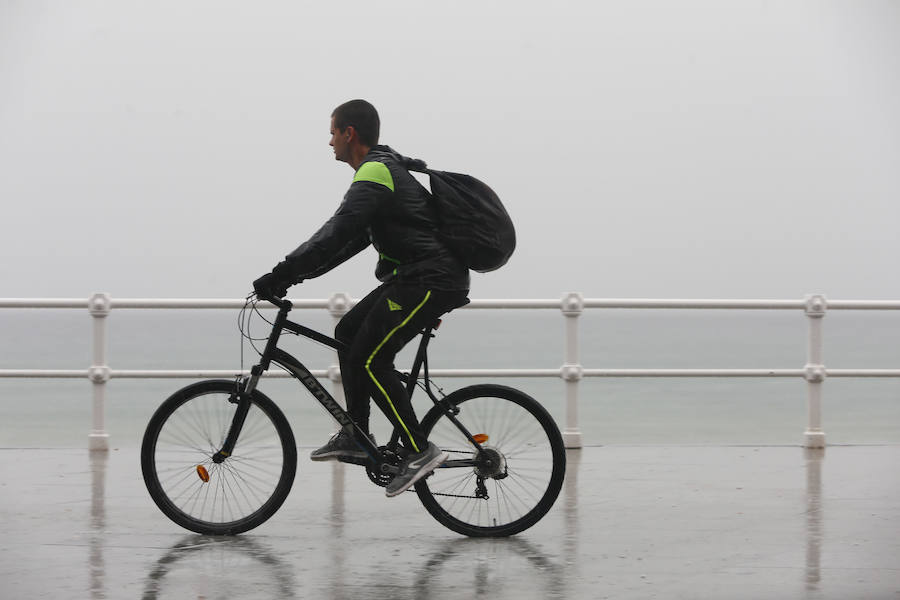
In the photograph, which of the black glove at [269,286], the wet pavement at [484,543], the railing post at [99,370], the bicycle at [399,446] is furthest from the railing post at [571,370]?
the black glove at [269,286]

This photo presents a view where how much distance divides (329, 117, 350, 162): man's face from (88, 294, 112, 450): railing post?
12.9 ft

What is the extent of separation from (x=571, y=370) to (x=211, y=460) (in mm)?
4078

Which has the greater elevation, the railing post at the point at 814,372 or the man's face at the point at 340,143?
the man's face at the point at 340,143

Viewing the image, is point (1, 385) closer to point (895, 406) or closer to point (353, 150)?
point (895, 406)

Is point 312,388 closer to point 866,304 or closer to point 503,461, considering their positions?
point 503,461

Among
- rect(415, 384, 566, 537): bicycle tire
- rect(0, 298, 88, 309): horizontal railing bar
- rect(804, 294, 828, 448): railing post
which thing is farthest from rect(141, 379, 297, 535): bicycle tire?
rect(804, 294, 828, 448): railing post

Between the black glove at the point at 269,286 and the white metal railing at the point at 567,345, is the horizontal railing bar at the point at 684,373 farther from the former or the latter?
the black glove at the point at 269,286

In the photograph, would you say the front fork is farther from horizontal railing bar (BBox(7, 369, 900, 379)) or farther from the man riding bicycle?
horizontal railing bar (BBox(7, 369, 900, 379))

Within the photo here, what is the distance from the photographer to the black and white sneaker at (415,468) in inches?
228

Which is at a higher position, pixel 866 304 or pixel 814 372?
pixel 866 304

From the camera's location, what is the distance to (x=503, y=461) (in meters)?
6.01

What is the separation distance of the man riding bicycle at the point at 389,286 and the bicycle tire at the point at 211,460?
374 mm

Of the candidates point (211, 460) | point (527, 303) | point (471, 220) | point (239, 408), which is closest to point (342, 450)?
point (239, 408)

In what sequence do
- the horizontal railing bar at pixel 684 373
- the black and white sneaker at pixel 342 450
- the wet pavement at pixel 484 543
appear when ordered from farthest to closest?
the horizontal railing bar at pixel 684 373 → the black and white sneaker at pixel 342 450 → the wet pavement at pixel 484 543
